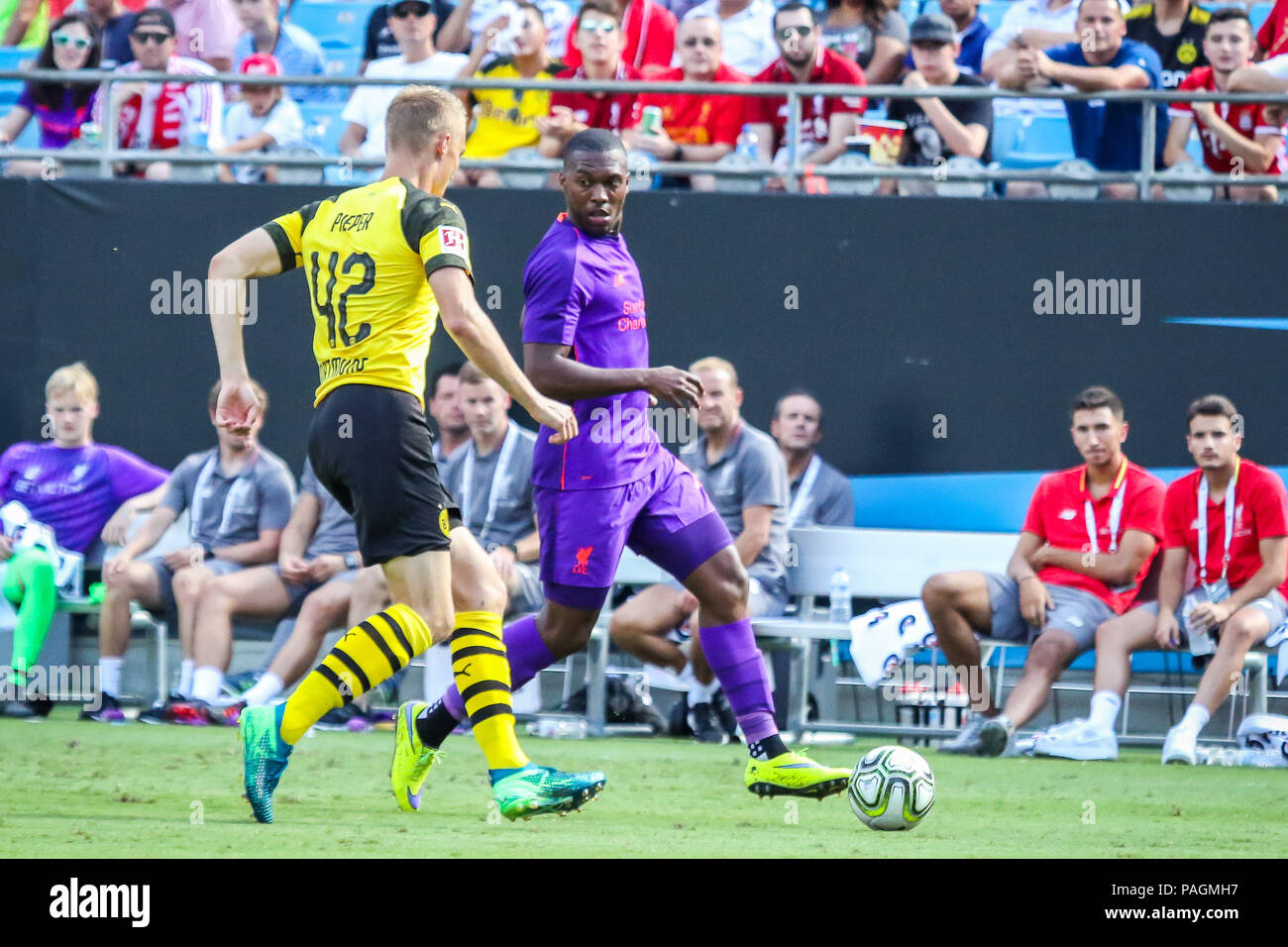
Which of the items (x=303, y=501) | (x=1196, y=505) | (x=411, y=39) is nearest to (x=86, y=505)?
(x=303, y=501)

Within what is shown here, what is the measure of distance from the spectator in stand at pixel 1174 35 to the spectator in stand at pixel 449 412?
16.0 feet

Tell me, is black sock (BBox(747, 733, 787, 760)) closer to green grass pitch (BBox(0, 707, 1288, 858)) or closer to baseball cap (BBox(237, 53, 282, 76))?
green grass pitch (BBox(0, 707, 1288, 858))

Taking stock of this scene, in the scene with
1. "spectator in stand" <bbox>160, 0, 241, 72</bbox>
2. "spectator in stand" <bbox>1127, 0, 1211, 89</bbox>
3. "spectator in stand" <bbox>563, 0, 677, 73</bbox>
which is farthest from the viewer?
"spectator in stand" <bbox>160, 0, 241, 72</bbox>

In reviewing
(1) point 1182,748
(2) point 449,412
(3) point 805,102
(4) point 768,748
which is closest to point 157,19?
(2) point 449,412

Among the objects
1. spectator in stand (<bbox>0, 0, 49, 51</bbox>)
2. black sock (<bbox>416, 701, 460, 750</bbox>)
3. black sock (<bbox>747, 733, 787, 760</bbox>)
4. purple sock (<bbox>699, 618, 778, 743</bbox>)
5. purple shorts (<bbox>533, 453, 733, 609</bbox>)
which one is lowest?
black sock (<bbox>747, 733, 787, 760</bbox>)

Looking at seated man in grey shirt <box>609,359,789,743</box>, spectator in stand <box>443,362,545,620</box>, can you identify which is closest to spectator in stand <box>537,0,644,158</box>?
spectator in stand <box>443,362,545,620</box>

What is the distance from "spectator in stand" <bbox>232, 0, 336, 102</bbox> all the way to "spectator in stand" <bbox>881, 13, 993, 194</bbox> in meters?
4.28

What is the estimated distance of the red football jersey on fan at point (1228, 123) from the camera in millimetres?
10578

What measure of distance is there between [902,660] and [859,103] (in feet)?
11.6

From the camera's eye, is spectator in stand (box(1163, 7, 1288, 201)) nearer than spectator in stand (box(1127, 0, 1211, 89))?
Yes

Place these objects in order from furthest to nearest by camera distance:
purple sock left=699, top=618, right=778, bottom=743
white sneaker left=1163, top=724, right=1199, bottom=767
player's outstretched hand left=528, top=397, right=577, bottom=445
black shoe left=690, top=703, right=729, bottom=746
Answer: black shoe left=690, top=703, right=729, bottom=746 < white sneaker left=1163, top=724, right=1199, bottom=767 < purple sock left=699, top=618, right=778, bottom=743 < player's outstretched hand left=528, top=397, right=577, bottom=445

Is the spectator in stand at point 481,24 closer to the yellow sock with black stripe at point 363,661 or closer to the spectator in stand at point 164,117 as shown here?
the spectator in stand at point 164,117

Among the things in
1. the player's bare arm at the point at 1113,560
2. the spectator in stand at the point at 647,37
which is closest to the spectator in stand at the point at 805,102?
the spectator in stand at the point at 647,37

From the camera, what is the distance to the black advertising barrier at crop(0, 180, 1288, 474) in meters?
10.9
